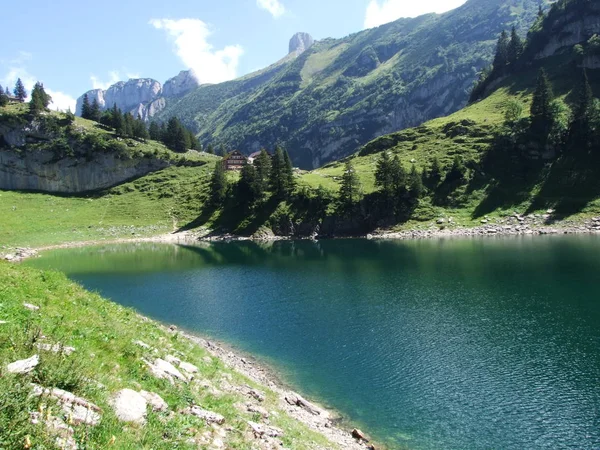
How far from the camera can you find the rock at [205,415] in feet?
48.1

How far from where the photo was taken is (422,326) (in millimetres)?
40219

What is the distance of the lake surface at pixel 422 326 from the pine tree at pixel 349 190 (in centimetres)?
3426

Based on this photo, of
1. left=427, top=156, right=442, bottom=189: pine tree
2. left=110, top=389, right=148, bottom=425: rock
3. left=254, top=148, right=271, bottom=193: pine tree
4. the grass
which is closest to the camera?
the grass

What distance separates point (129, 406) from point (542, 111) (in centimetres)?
14211

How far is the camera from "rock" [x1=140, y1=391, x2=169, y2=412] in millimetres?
13370

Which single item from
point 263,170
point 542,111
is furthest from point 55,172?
point 542,111

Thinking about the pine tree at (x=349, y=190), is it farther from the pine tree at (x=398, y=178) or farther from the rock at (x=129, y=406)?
the rock at (x=129, y=406)

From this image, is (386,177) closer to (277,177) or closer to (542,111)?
(277,177)

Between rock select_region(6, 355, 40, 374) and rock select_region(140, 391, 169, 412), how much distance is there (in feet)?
12.8

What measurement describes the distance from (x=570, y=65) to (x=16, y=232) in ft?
648

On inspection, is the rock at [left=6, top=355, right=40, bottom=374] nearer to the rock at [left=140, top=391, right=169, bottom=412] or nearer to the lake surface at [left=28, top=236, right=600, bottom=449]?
the rock at [left=140, top=391, right=169, bottom=412]

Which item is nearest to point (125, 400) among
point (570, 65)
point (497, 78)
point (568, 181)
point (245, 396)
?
point (245, 396)

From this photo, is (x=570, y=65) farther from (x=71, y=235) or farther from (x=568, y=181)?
(x=71, y=235)

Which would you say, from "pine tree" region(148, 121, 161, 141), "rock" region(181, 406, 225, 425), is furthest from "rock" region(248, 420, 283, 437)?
"pine tree" region(148, 121, 161, 141)
